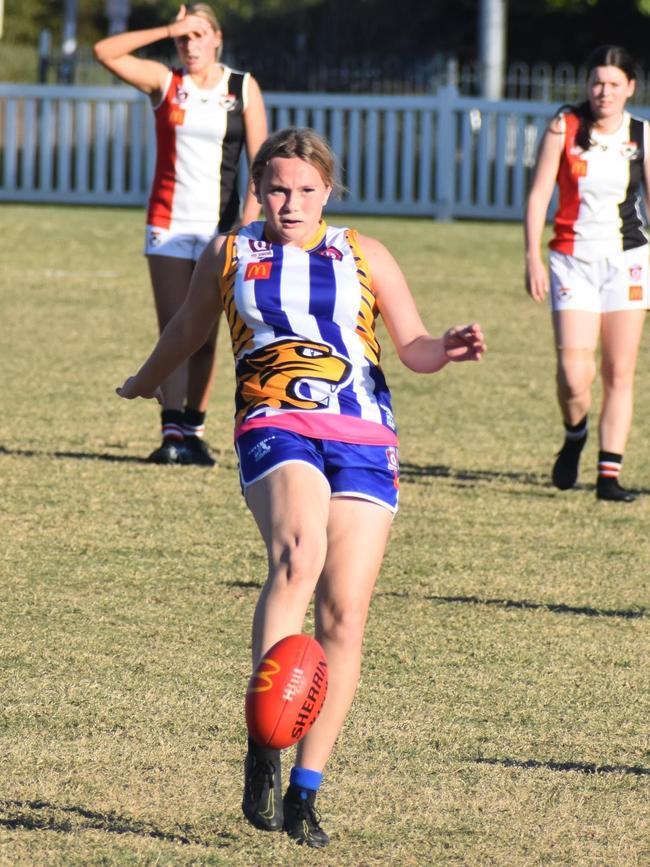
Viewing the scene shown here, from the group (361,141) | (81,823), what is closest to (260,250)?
(81,823)

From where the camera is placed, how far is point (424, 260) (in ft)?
65.8

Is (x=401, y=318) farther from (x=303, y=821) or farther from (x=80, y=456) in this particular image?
(x=80, y=456)

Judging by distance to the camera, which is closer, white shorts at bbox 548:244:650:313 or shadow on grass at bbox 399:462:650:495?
white shorts at bbox 548:244:650:313

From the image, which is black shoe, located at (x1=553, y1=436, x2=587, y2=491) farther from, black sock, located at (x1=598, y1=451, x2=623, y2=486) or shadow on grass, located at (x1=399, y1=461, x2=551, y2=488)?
shadow on grass, located at (x1=399, y1=461, x2=551, y2=488)

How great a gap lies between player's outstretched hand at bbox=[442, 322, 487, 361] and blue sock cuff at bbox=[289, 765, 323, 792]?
113 cm

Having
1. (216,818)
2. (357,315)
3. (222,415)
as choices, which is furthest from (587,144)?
(216,818)

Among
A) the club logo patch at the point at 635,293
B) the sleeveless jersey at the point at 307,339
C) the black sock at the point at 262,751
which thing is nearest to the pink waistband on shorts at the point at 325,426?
the sleeveless jersey at the point at 307,339

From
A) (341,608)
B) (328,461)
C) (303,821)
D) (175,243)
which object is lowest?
(303,821)

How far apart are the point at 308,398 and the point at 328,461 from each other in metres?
0.19

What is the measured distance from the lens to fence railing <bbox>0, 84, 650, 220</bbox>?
971 inches

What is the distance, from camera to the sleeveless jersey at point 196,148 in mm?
9297

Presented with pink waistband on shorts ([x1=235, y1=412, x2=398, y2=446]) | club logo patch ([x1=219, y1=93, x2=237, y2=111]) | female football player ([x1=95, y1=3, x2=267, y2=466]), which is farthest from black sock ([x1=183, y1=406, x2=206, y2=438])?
pink waistband on shorts ([x1=235, y1=412, x2=398, y2=446])

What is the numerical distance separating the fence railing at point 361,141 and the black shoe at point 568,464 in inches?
626

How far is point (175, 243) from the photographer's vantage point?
30.6 feet
